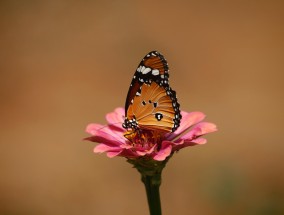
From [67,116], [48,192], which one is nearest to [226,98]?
[67,116]

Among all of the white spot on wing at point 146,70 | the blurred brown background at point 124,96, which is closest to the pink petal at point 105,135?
the white spot on wing at point 146,70

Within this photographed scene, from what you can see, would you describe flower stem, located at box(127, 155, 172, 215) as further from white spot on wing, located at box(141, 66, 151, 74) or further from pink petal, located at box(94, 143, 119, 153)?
white spot on wing, located at box(141, 66, 151, 74)

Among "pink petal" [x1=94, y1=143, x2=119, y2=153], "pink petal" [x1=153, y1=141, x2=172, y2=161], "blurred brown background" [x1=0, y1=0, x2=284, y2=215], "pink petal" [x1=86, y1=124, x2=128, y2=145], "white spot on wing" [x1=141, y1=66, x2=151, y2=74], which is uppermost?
"blurred brown background" [x1=0, y1=0, x2=284, y2=215]

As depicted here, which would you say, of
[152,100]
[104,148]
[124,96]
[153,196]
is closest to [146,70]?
[152,100]

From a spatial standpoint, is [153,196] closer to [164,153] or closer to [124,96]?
[164,153]

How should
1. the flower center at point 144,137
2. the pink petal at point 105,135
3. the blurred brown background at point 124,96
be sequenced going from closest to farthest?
the pink petal at point 105,135, the flower center at point 144,137, the blurred brown background at point 124,96

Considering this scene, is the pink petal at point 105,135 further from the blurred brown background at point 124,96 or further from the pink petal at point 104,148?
the blurred brown background at point 124,96

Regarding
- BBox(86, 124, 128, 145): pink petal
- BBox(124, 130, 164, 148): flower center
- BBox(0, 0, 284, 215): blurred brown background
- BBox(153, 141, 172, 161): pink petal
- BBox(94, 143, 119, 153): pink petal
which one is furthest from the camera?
BBox(0, 0, 284, 215): blurred brown background

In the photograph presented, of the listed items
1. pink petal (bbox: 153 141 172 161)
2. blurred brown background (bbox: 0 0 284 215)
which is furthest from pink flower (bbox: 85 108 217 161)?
blurred brown background (bbox: 0 0 284 215)
